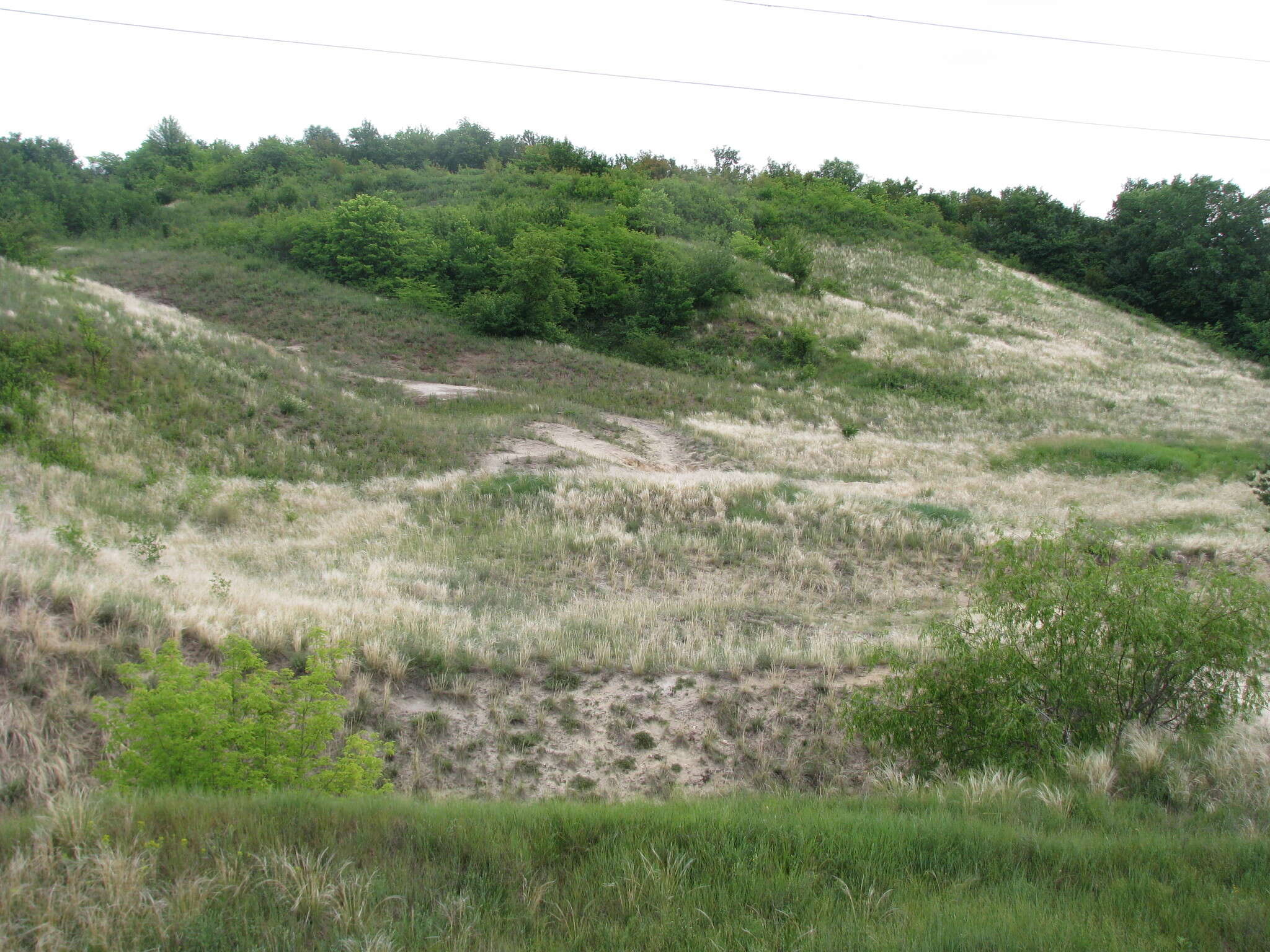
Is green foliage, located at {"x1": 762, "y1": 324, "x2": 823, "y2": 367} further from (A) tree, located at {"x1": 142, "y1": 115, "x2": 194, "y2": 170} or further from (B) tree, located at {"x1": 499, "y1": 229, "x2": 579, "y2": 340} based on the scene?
(A) tree, located at {"x1": 142, "y1": 115, "x2": 194, "y2": 170}

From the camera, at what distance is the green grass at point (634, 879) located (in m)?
3.20

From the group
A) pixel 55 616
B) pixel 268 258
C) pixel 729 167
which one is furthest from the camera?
pixel 729 167

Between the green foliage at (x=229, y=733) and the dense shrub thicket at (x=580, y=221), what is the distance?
30.6 metres

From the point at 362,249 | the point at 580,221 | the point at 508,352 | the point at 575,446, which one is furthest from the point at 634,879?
the point at 580,221

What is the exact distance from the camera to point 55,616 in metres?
6.41

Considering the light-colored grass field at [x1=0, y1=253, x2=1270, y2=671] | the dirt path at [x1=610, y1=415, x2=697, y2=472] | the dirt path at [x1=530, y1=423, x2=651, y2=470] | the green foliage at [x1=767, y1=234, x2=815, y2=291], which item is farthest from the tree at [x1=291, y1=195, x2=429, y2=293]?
the green foliage at [x1=767, y1=234, x2=815, y2=291]

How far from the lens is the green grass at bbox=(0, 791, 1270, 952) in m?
3.20

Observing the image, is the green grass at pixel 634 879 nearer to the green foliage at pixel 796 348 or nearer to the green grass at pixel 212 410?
the green grass at pixel 212 410

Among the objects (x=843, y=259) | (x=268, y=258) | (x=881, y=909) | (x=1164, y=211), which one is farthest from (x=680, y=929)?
(x=1164, y=211)

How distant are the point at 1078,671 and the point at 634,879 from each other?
14.1 ft

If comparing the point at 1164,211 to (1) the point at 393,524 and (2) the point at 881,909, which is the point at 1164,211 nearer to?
(1) the point at 393,524

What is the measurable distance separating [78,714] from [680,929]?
193 inches

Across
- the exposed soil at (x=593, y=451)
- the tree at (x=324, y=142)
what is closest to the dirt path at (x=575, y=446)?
the exposed soil at (x=593, y=451)

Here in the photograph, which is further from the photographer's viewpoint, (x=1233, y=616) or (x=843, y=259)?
(x=843, y=259)
